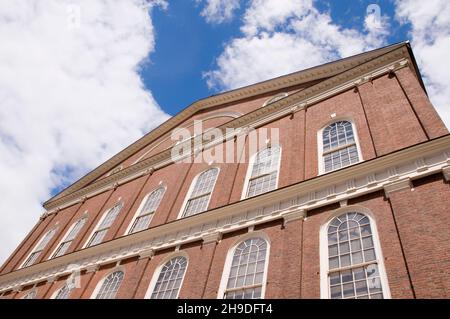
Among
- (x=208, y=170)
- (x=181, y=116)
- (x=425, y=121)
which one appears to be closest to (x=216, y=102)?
(x=181, y=116)

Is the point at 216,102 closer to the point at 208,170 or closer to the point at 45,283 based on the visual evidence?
the point at 208,170

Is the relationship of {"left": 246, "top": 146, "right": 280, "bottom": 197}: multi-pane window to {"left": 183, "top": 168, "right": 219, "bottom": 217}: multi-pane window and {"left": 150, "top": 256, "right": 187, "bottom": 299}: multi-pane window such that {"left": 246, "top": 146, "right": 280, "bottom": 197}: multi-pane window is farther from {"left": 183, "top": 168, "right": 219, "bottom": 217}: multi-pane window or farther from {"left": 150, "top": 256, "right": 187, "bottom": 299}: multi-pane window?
{"left": 150, "top": 256, "right": 187, "bottom": 299}: multi-pane window

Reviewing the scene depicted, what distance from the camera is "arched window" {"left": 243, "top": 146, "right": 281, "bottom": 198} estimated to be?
14273mm

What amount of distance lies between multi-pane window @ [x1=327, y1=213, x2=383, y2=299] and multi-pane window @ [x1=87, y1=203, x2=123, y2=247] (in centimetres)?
1417

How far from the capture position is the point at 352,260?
9.19 m

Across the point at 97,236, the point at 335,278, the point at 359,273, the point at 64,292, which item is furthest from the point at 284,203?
the point at 97,236

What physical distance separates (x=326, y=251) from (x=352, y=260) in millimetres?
843

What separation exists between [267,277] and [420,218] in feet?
14.7

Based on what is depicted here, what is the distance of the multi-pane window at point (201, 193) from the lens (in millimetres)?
16141

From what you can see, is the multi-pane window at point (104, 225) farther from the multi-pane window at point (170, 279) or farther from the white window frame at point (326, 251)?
the white window frame at point (326, 251)

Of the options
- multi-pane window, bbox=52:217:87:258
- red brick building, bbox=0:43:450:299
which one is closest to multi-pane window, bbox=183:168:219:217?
red brick building, bbox=0:43:450:299

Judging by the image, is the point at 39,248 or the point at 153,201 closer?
the point at 153,201

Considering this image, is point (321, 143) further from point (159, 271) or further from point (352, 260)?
point (159, 271)
